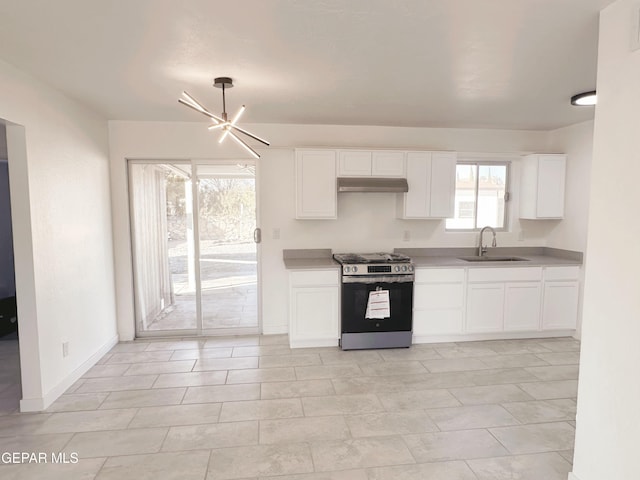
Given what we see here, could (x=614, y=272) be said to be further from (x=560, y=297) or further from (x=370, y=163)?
(x=560, y=297)

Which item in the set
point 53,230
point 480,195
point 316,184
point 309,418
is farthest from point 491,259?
point 53,230

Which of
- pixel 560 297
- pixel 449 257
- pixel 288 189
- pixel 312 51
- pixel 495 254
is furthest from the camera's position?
pixel 495 254

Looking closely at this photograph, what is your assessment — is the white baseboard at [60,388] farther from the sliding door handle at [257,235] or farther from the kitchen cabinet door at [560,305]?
the kitchen cabinet door at [560,305]

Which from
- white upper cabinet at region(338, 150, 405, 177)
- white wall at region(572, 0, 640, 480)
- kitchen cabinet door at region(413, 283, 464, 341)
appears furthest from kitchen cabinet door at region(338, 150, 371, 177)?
white wall at region(572, 0, 640, 480)

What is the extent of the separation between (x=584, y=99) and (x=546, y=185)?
1.47 meters

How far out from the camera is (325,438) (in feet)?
8.00

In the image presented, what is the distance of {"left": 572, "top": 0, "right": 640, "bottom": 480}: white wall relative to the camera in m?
1.63

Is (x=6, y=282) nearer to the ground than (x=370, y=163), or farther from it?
nearer to the ground

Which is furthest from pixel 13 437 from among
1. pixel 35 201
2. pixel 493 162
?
pixel 493 162

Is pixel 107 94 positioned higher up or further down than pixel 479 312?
higher up

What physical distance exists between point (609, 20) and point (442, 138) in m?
2.78

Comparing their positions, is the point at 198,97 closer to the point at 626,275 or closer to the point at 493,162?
the point at 626,275

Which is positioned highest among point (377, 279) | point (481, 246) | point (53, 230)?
point (53, 230)

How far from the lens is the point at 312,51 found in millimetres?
2291
